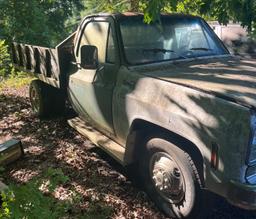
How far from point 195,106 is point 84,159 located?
7.74ft

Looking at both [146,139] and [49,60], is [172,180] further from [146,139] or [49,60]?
[49,60]

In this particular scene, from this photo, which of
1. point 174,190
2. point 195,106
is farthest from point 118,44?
point 174,190

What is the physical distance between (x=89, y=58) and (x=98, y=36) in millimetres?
456

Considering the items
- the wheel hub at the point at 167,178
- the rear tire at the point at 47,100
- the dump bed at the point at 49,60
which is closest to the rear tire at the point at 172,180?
the wheel hub at the point at 167,178

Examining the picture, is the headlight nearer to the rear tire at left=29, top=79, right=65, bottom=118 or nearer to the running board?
the running board

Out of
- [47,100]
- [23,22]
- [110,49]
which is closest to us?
[110,49]

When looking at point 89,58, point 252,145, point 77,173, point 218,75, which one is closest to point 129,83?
point 89,58

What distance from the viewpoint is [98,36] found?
15.5ft

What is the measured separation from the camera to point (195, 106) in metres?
3.09

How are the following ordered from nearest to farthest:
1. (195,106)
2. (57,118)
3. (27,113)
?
(195,106), (57,118), (27,113)

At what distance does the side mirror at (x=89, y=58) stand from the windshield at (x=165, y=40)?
414mm

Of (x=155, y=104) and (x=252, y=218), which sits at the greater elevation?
(x=155, y=104)

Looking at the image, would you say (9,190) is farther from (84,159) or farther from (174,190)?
(84,159)

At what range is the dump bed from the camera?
5.51 meters
